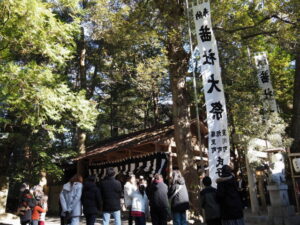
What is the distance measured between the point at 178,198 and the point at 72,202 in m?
2.16

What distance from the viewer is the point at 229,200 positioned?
455 centimetres

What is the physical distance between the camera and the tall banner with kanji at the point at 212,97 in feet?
24.6

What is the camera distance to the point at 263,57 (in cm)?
1245

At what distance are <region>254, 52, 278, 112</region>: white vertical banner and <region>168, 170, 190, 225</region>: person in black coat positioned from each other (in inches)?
301

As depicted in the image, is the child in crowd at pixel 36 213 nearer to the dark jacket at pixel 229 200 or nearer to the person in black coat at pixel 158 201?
the person in black coat at pixel 158 201

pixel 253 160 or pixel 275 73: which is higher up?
pixel 275 73

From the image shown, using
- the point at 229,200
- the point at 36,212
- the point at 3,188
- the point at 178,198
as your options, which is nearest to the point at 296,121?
the point at 178,198

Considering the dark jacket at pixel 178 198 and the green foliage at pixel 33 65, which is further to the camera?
the green foliage at pixel 33 65

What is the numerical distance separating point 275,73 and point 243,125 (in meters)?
6.20

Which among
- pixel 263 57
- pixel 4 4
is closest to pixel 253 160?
pixel 263 57

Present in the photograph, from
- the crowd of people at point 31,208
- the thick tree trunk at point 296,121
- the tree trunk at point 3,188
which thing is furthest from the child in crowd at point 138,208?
the tree trunk at point 3,188

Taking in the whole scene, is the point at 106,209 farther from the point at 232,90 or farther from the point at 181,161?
the point at 232,90

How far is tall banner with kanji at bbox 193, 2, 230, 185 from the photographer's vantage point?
24.6 ft

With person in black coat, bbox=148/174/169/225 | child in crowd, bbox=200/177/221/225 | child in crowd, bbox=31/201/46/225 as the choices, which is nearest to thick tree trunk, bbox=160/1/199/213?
person in black coat, bbox=148/174/169/225
